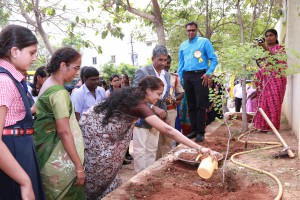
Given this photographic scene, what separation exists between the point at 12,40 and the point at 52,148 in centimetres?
90

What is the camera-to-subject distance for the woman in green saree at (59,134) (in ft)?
7.16

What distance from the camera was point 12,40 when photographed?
1.63m

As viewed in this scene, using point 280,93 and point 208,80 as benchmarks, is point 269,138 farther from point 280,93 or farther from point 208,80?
point 208,80

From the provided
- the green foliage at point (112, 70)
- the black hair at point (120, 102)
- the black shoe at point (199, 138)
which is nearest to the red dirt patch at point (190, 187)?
the black hair at point (120, 102)

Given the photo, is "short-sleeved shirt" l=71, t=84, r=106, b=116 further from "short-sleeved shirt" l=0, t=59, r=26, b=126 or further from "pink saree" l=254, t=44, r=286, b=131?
"pink saree" l=254, t=44, r=286, b=131

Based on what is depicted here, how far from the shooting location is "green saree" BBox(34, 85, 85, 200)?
219 cm

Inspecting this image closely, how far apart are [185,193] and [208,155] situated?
46 cm

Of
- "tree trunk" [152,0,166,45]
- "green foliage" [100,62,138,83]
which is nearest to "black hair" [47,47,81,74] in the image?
"tree trunk" [152,0,166,45]

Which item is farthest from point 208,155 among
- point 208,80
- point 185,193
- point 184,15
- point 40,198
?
point 184,15

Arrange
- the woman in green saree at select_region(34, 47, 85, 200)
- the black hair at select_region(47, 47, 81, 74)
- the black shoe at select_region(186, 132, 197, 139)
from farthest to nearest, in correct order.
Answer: the black shoe at select_region(186, 132, 197, 139) → the black hair at select_region(47, 47, 81, 74) → the woman in green saree at select_region(34, 47, 85, 200)

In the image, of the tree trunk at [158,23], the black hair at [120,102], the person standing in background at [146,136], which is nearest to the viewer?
the black hair at [120,102]

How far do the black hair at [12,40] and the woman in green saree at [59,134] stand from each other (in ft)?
1.87

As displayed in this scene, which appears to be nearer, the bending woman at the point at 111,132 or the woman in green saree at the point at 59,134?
the woman in green saree at the point at 59,134

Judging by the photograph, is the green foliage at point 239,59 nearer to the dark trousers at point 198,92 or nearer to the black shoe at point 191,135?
the dark trousers at point 198,92
